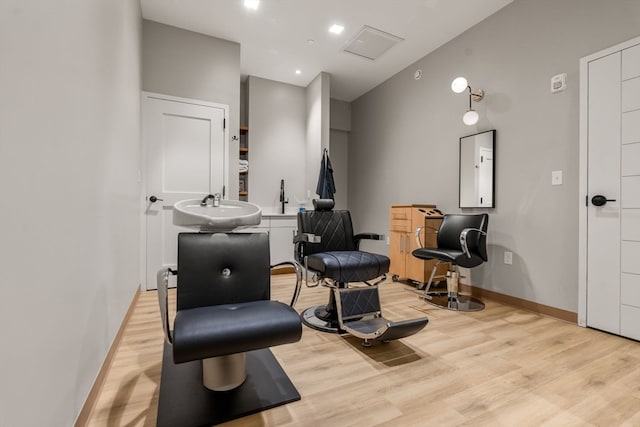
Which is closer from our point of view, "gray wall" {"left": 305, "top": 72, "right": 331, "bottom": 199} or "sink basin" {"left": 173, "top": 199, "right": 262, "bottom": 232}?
"sink basin" {"left": 173, "top": 199, "right": 262, "bottom": 232}

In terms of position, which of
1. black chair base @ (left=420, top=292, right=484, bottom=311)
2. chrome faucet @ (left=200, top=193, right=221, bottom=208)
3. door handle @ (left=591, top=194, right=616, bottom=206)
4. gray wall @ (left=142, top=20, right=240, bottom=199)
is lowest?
black chair base @ (left=420, top=292, right=484, bottom=311)

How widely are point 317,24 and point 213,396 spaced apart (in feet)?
11.5

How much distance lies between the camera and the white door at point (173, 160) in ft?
10.6

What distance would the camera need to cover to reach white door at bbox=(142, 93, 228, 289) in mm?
3223

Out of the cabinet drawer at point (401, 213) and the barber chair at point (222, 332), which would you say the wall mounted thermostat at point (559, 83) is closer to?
the cabinet drawer at point (401, 213)

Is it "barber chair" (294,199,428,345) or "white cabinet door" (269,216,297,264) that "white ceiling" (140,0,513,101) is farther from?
"white cabinet door" (269,216,297,264)

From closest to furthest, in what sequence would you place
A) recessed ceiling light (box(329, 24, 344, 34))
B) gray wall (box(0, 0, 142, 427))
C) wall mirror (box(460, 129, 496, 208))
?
gray wall (box(0, 0, 142, 427)), wall mirror (box(460, 129, 496, 208)), recessed ceiling light (box(329, 24, 344, 34))

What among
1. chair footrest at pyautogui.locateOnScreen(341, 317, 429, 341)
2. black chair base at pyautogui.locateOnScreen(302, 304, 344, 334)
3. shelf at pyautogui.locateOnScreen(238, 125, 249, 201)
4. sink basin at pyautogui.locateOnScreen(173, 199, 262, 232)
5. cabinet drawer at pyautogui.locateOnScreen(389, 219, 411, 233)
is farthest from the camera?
shelf at pyautogui.locateOnScreen(238, 125, 249, 201)

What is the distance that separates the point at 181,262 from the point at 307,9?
2.83 m

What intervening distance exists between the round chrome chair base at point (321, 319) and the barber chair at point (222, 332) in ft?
1.69

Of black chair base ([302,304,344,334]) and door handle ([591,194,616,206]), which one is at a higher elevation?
door handle ([591,194,616,206])

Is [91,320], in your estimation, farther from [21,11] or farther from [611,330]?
[611,330]

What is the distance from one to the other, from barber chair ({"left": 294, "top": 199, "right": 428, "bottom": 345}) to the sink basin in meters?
0.64

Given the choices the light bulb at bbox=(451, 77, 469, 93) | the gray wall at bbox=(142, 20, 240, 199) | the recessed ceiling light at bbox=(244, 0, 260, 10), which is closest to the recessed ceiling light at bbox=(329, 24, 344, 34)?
the recessed ceiling light at bbox=(244, 0, 260, 10)
